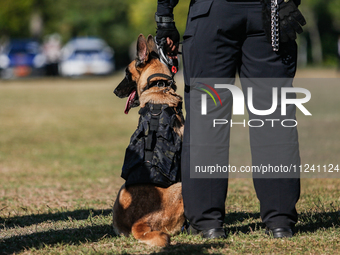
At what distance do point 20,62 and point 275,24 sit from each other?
81.6 ft

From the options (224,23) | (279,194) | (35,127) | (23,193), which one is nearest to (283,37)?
(224,23)

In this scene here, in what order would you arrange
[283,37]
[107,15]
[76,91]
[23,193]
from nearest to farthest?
1. [283,37]
2. [23,193]
3. [76,91]
4. [107,15]

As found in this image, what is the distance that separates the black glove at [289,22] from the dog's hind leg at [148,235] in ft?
4.68

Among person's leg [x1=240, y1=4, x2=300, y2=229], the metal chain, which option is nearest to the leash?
person's leg [x1=240, y1=4, x2=300, y2=229]

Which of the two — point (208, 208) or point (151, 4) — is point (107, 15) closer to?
point (151, 4)

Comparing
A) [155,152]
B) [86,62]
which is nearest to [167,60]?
[155,152]

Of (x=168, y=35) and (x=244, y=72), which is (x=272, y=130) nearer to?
(x=244, y=72)

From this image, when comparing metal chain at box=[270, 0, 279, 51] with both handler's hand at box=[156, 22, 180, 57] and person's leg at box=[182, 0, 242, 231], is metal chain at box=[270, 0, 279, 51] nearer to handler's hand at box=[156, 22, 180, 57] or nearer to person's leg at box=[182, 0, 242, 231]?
person's leg at box=[182, 0, 242, 231]

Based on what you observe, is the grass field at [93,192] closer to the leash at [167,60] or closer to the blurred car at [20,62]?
the leash at [167,60]

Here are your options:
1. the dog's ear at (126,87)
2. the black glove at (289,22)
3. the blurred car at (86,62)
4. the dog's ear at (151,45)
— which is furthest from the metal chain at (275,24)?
the blurred car at (86,62)

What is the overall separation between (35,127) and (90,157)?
3.68 meters

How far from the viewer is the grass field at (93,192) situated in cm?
311

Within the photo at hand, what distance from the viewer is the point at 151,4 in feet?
143

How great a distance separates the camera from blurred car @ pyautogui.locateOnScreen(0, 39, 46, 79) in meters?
26.2
